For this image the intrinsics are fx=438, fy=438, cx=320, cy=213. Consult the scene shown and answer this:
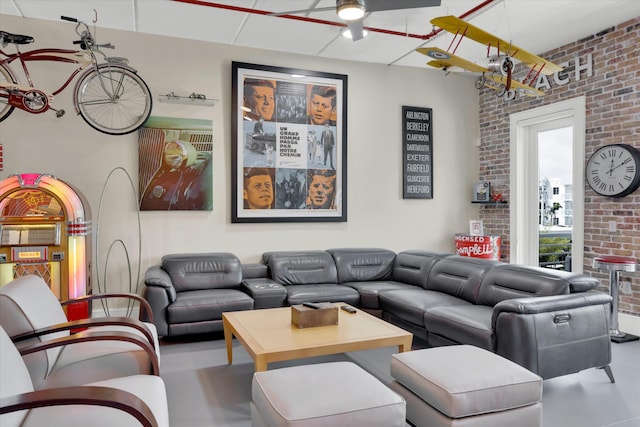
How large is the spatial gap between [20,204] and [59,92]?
1.37m

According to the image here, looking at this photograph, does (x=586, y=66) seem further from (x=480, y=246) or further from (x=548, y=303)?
(x=548, y=303)

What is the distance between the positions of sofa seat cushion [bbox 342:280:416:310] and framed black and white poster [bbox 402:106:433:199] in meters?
1.66

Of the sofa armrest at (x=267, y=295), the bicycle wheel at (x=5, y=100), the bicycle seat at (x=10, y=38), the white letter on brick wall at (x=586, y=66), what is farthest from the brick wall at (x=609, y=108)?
the bicycle wheel at (x=5, y=100)

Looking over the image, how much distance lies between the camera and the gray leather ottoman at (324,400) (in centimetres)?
187

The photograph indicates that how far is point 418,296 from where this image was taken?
4227 mm

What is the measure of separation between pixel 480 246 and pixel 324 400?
443 centimetres

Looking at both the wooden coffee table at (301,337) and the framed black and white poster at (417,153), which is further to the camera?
the framed black and white poster at (417,153)

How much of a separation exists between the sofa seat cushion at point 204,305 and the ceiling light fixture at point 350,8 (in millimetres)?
2748

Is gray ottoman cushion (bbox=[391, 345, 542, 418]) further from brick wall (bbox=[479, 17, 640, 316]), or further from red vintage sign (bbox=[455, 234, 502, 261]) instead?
red vintage sign (bbox=[455, 234, 502, 261])

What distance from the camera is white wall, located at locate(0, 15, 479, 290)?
4.70 m

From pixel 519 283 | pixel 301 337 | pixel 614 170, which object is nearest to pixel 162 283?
pixel 301 337

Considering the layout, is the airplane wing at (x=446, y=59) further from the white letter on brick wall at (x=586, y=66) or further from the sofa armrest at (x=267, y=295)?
the sofa armrest at (x=267, y=295)

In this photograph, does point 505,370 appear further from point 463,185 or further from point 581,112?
point 463,185

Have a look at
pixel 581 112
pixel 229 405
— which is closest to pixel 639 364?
pixel 581 112
